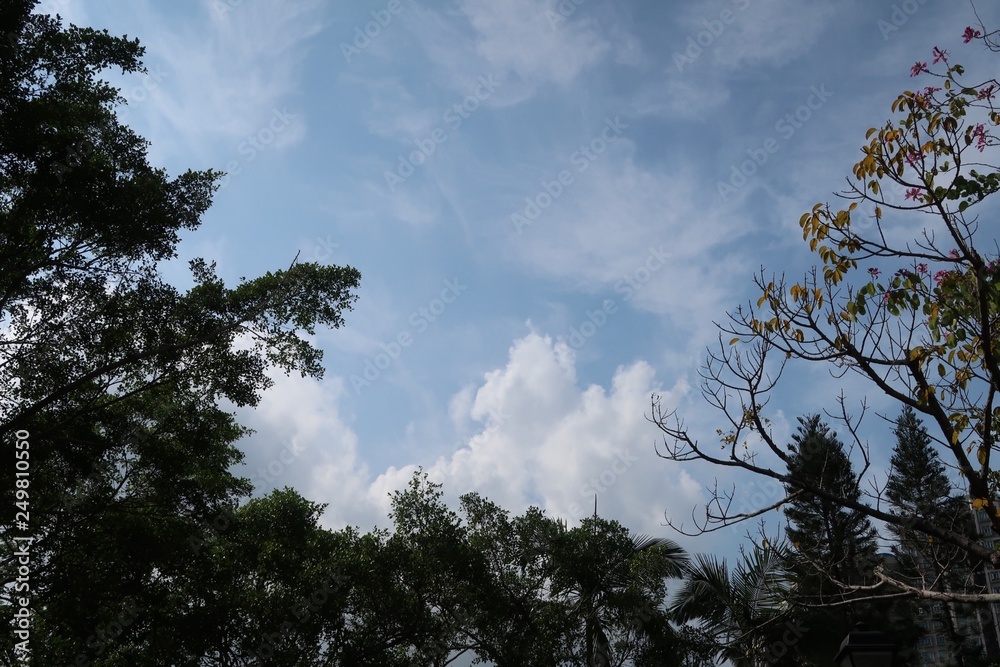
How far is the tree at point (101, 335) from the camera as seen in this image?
8.44 m

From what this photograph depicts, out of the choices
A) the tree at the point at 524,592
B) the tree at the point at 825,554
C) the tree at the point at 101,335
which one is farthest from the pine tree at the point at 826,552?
the tree at the point at 101,335

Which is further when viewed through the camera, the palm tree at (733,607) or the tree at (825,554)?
the palm tree at (733,607)

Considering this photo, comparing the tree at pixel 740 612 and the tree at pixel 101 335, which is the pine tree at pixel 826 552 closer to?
the tree at pixel 740 612

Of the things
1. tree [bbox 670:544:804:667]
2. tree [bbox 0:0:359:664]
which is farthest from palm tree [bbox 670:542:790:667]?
tree [bbox 0:0:359:664]

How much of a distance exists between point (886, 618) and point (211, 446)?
18636mm

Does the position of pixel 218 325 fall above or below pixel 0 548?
above

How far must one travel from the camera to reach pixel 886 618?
20.1 meters

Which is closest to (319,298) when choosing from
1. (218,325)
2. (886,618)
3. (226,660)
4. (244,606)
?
(218,325)

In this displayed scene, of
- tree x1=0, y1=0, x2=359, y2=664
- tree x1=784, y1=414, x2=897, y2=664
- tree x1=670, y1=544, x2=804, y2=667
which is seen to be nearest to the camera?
tree x1=784, y1=414, x2=897, y2=664

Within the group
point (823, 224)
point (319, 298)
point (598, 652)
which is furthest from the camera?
point (598, 652)

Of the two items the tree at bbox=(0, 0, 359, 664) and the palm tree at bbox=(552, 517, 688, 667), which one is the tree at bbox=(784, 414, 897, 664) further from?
the tree at bbox=(0, 0, 359, 664)

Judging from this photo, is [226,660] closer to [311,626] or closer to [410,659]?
[311,626]

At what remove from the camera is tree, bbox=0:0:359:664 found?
844cm

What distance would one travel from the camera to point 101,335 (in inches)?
366
